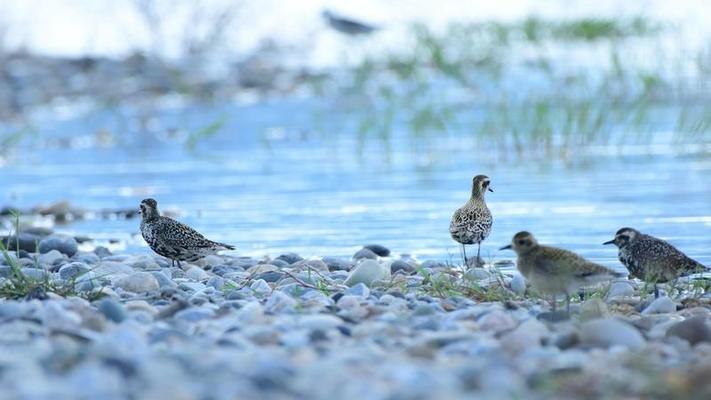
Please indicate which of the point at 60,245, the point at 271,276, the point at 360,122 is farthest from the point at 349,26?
the point at 271,276

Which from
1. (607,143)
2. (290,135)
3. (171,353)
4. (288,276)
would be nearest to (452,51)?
(290,135)

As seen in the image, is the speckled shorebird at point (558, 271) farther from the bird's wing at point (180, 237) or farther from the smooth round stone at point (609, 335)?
the bird's wing at point (180, 237)

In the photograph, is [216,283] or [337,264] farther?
[337,264]

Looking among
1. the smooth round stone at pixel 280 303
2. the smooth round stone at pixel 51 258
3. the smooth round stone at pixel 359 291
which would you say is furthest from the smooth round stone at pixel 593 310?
the smooth round stone at pixel 51 258

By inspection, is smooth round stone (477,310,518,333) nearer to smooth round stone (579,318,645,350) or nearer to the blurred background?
smooth round stone (579,318,645,350)

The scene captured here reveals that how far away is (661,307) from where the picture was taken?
25.9ft

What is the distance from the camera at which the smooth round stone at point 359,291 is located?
8.19 m

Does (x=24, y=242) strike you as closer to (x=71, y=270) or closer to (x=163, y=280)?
(x=71, y=270)

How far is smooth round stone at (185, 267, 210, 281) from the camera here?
927 centimetres

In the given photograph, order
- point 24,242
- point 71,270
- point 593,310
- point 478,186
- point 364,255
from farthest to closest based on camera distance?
point 24,242
point 364,255
point 478,186
point 71,270
point 593,310

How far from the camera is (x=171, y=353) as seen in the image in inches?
240

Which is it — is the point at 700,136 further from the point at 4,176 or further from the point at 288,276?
the point at 288,276

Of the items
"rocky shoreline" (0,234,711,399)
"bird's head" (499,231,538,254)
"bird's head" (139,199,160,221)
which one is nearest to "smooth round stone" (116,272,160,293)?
"rocky shoreline" (0,234,711,399)

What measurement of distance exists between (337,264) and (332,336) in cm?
340
